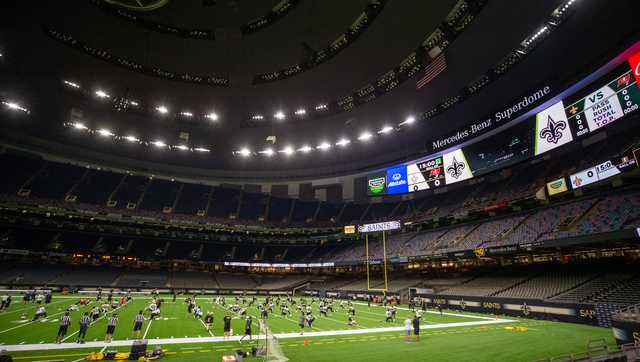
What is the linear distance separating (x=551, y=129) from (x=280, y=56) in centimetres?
2582

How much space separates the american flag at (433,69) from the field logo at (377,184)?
15.0 meters

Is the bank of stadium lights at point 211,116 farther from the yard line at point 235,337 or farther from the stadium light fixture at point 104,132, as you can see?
the yard line at point 235,337

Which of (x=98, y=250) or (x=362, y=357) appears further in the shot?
(x=98, y=250)

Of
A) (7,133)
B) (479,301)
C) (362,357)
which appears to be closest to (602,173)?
(479,301)

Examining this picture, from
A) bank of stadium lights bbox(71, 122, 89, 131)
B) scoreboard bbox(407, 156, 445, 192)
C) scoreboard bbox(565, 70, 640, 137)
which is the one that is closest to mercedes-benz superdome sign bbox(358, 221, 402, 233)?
scoreboard bbox(407, 156, 445, 192)

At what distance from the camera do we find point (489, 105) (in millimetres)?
35094

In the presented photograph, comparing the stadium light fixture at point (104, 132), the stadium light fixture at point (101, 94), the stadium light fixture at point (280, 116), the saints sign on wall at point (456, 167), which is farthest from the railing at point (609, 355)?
the stadium light fixture at point (104, 132)

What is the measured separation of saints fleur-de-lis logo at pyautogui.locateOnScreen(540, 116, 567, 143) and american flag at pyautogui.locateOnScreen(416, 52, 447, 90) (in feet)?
34.4

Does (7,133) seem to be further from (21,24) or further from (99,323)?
(99,323)

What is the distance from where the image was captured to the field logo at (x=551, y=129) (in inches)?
1001

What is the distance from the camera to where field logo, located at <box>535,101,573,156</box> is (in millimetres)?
25422

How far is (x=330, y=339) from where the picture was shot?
54.3ft

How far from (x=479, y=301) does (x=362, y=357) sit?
20.5 m

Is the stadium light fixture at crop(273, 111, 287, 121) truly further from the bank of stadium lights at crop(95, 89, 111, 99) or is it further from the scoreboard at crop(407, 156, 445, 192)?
the bank of stadium lights at crop(95, 89, 111, 99)
